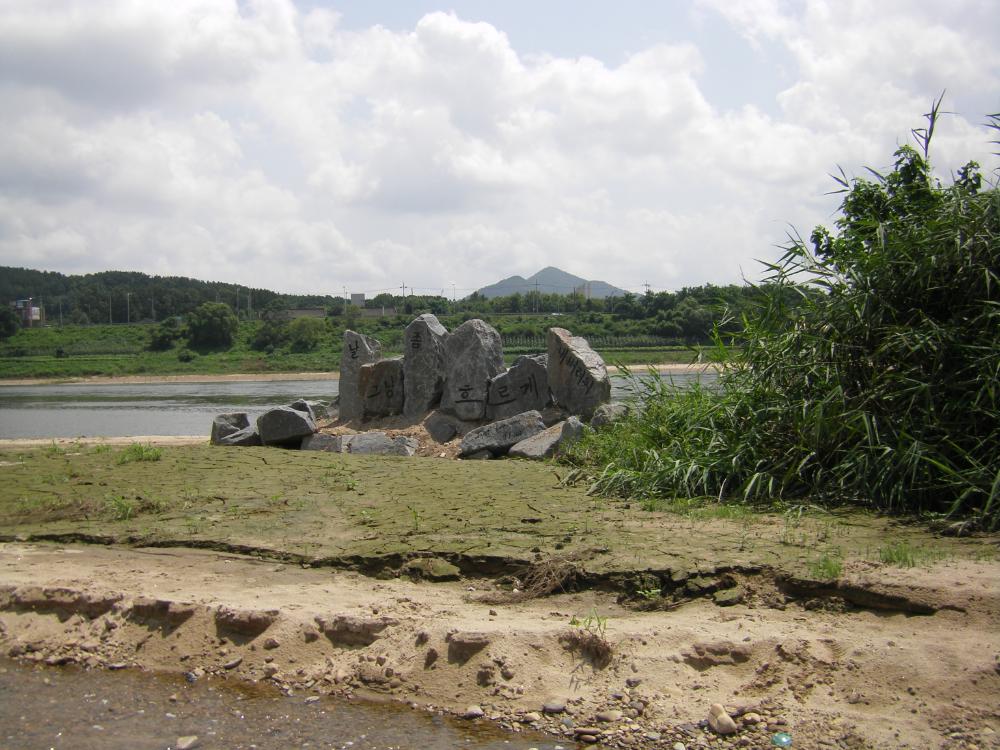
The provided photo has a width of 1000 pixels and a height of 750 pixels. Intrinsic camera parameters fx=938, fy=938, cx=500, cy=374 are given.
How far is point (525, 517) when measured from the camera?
611 cm

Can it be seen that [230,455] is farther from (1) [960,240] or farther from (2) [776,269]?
(1) [960,240]

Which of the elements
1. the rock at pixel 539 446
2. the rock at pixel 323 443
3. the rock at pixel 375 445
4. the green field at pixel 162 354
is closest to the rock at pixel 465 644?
the rock at pixel 539 446

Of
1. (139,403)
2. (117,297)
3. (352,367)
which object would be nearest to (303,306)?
(117,297)

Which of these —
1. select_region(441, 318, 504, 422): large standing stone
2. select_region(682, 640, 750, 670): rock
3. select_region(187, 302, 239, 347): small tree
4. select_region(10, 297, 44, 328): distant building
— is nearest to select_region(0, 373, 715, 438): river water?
select_region(441, 318, 504, 422): large standing stone

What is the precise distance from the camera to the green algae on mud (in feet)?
16.9

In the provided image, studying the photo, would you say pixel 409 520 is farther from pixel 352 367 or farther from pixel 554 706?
pixel 352 367

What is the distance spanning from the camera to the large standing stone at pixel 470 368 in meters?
13.3

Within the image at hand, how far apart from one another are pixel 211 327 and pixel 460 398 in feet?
133

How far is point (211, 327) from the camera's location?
50.9 m

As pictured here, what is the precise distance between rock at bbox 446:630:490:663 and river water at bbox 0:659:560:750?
1.04 ft

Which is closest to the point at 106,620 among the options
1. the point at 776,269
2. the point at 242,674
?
the point at 242,674

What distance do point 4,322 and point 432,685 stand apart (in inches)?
2099

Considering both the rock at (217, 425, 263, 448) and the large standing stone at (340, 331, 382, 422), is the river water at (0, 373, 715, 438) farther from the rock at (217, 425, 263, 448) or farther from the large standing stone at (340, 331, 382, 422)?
the rock at (217, 425, 263, 448)

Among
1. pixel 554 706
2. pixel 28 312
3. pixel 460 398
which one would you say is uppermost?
pixel 28 312
